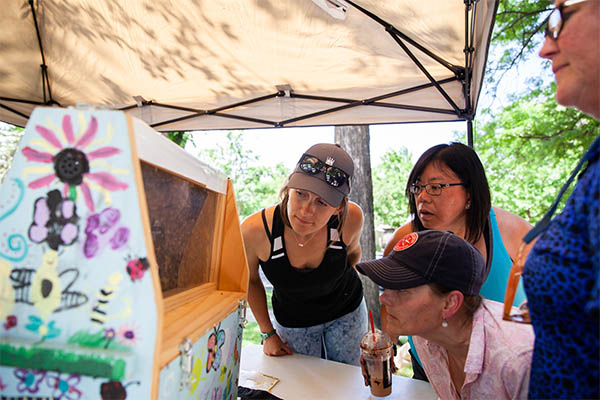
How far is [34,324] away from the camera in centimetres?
69

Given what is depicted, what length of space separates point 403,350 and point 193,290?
467cm

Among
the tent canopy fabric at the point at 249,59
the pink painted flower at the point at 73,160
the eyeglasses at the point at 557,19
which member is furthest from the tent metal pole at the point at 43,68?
the eyeglasses at the point at 557,19

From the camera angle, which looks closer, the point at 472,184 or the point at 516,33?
the point at 472,184

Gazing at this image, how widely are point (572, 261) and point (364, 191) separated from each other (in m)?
4.55

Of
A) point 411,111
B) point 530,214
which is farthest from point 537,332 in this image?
point 530,214

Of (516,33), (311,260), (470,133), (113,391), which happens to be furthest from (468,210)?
(516,33)

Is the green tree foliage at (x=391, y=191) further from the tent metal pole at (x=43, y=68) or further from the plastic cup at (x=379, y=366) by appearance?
the plastic cup at (x=379, y=366)

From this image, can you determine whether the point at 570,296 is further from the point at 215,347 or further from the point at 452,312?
the point at 215,347

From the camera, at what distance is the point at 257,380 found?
63.3 inches

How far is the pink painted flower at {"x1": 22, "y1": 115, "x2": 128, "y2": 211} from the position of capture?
694 mm

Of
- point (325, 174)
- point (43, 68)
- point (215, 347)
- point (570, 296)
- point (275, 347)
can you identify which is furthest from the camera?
point (43, 68)

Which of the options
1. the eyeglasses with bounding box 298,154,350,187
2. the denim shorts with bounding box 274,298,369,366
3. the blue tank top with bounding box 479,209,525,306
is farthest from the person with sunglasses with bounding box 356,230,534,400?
the denim shorts with bounding box 274,298,369,366

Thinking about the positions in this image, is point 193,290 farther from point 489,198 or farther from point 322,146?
point 489,198

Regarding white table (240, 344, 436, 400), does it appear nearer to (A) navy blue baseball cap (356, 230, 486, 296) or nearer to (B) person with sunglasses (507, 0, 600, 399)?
(A) navy blue baseball cap (356, 230, 486, 296)
